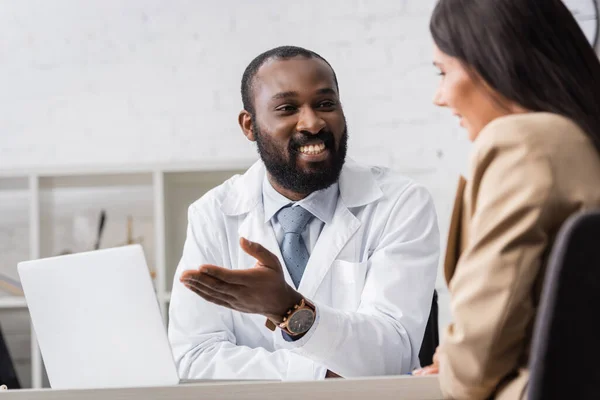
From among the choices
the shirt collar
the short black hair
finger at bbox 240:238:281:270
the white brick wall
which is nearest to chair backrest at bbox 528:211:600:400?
finger at bbox 240:238:281:270

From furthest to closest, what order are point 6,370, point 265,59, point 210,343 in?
point 6,370
point 265,59
point 210,343

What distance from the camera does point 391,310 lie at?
1.70 meters

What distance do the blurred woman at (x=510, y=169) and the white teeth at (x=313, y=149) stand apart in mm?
907

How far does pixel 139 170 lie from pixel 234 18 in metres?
0.80

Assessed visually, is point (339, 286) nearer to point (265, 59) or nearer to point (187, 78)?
point (265, 59)

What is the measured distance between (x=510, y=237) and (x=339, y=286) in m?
1.03

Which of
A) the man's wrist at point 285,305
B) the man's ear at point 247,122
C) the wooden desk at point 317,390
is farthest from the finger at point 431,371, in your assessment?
the man's ear at point 247,122

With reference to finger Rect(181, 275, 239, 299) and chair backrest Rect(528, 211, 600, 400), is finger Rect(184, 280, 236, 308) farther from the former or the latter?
chair backrest Rect(528, 211, 600, 400)

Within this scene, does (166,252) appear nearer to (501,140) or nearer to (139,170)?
(139,170)

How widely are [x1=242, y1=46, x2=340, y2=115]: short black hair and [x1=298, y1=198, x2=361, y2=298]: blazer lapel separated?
0.34 metres

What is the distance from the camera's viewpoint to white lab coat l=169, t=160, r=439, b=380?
1.60 metres

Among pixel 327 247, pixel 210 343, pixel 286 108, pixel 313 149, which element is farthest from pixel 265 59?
pixel 210 343

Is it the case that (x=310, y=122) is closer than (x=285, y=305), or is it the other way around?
(x=285, y=305)

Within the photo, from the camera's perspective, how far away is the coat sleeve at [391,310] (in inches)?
59.7
